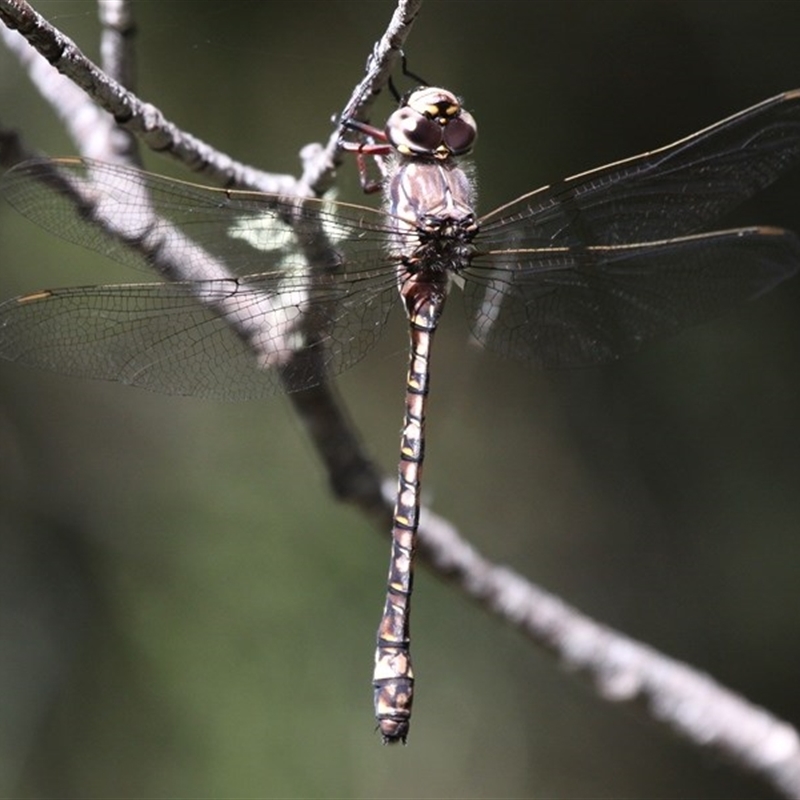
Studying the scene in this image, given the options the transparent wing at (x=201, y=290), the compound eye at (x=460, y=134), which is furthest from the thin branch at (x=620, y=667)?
the compound eye at (x=460, y=134)

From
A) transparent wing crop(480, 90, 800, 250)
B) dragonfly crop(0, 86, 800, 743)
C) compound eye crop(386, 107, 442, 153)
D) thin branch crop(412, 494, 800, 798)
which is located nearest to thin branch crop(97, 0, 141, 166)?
dragonfly crop(0, 86, 800, 743)

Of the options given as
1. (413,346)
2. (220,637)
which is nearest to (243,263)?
(413,346)

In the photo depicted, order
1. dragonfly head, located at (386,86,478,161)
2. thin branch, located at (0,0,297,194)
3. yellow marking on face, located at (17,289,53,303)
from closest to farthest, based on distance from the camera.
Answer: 1. thin branch, located at (0,0,297,194)
2. yellow marking on face, located at (17,289,53,303)
3. dragonfly head, located at (386,86,478,161)

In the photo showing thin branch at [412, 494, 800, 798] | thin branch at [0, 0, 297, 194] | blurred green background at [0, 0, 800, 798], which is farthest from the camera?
blurred green background at [0, 0, 800, 798]

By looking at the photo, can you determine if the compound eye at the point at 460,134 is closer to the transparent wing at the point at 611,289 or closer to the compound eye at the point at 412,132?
the compound eye at the point at 412,132

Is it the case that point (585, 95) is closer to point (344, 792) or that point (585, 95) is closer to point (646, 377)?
point (646, 377)

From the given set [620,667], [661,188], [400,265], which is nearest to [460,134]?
[400,265]

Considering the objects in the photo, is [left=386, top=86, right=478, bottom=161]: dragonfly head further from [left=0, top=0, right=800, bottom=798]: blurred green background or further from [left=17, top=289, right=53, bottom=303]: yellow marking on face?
[left=0, top=0, right=800, bottom=798]: blurred green background

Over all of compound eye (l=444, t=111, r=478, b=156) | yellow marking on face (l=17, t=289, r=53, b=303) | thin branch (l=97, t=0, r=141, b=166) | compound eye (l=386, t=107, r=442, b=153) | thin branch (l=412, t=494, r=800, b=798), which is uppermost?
thin branch (l=97, t=0, r=141, b=166)

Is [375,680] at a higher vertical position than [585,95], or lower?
lower
